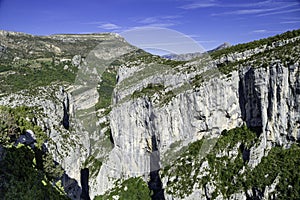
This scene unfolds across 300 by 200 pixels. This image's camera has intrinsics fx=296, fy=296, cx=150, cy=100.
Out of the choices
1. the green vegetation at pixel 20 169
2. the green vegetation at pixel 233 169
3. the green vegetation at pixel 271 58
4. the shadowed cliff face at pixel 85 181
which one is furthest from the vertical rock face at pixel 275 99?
the shadowed cliff face at pixel 85 181

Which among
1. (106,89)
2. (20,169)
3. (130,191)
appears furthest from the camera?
(106,89)

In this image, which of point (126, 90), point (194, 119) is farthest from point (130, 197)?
point (126, 90)

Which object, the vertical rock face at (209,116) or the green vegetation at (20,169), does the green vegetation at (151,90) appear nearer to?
the vertical rock face at (209,116)

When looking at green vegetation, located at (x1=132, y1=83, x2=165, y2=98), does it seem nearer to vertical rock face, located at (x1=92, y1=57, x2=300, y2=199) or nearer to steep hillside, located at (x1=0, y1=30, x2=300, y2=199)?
steep hillside, located at (x1=0, y1=30, x2=300, y2=199)

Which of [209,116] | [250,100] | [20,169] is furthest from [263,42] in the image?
[20,169]

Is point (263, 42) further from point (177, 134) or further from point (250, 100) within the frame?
point (177, 134)

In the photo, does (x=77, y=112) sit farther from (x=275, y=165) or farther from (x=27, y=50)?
(x=27, y=50)
